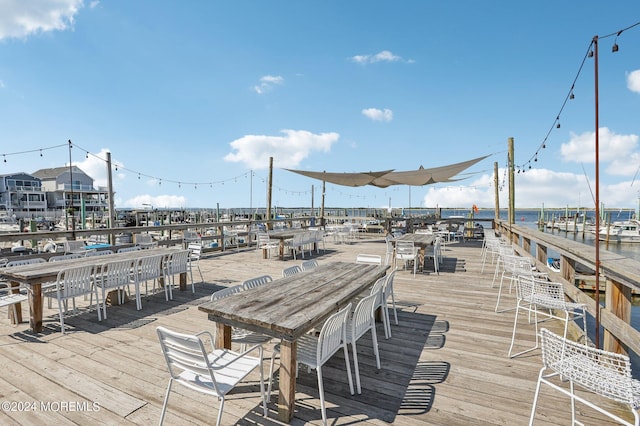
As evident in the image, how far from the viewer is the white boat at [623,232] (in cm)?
2253

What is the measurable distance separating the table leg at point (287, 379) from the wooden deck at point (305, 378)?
0.31 feet

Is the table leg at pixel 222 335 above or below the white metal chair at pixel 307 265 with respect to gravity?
below

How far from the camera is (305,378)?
7.85 ft

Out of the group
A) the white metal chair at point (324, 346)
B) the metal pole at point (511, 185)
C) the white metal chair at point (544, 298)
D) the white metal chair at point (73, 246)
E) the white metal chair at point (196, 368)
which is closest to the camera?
the white metal chair at point (196, 368)

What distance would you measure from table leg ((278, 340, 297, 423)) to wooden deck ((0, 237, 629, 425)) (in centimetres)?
10

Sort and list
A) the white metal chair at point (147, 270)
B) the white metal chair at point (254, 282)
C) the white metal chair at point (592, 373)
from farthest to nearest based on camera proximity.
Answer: the white metal chair at point (147, 270), the white metal chair at point (254, 282), the white metal chair at point (592, 373)

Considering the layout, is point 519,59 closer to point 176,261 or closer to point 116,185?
point 176,261

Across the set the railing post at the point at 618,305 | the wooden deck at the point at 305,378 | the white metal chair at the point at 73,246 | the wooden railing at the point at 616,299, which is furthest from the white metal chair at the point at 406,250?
the white metal chair at the point at 73,246

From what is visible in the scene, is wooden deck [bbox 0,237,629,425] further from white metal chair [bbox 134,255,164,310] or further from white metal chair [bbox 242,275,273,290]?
white metal chair [bbox 242,275,273,290]

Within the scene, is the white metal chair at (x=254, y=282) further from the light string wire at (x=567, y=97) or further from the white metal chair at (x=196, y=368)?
the light string wire at (x=567, y=97)

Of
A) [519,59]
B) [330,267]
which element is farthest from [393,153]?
[330,267]

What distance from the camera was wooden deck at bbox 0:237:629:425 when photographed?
191 cm

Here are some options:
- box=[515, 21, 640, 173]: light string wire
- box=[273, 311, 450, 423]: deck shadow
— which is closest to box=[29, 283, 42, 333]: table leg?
box=[273, 311, 450, 423]: deck shadow

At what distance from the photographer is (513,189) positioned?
8.42 metres
